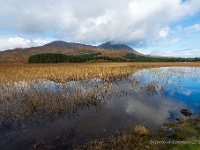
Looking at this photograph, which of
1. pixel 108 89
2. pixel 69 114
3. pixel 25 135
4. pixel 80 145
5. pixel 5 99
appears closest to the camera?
pixel 80 145

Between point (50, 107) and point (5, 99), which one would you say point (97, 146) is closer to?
point (50, 107)

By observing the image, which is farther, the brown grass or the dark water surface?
the brown grass

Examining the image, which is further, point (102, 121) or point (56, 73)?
point (56, 73)

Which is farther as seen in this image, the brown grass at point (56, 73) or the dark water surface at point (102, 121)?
the brown grass at point (56, 73)

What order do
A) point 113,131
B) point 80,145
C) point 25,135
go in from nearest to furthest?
1. point 80,145
2. point 25,135
3. point 113,131

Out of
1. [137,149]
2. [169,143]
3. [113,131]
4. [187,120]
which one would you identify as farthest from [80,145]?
[187,120]

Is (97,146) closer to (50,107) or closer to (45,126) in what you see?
(45,126)

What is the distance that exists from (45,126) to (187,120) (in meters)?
11.6

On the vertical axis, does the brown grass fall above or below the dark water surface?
above

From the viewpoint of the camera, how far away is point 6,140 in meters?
9.64

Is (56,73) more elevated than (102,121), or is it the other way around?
(56,73)

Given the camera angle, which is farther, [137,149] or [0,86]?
[0,86]

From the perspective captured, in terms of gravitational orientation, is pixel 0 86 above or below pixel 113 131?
above

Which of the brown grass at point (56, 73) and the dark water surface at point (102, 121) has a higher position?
the brown grass at point (56, 73)
